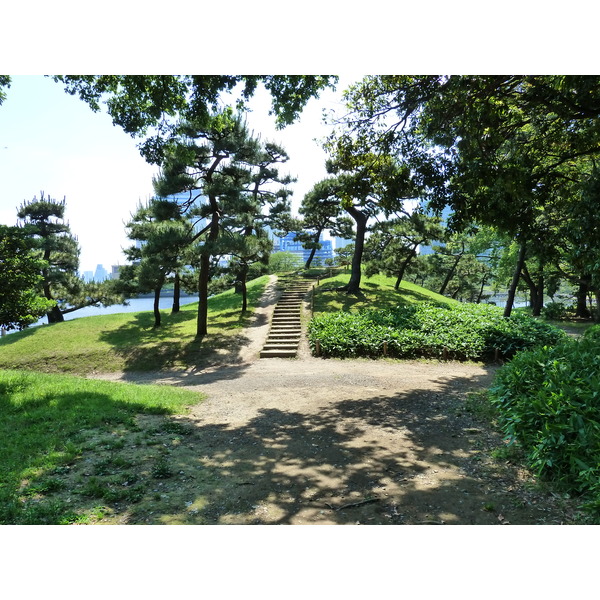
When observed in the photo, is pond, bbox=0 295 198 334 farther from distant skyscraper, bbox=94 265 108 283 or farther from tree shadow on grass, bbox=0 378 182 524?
tree shadow on grass, bbox=0 378 182 524

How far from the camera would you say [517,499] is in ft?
10.7

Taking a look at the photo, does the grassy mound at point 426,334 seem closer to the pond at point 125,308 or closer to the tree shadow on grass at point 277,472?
the tree shadow on grass at point 277,472

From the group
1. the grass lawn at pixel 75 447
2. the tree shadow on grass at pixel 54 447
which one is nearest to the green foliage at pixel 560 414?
the grass lawn at pixel 75 447

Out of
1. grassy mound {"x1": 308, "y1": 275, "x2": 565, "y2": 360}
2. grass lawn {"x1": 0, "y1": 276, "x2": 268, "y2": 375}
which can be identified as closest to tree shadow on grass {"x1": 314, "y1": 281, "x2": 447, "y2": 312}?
grassy mound {"x1": 308, "y1": 275, "x2": 565, "y2": 360}

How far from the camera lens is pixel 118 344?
42.4ft

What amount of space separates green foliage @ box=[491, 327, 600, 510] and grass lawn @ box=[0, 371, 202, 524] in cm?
369

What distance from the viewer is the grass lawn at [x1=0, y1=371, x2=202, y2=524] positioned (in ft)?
10.3

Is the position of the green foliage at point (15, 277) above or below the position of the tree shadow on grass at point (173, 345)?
above

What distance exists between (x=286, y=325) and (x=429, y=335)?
494cm

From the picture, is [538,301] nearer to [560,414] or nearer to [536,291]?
[536,291]

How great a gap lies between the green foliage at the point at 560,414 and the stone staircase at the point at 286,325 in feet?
21.9

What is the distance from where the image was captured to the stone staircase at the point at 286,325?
11320 mm

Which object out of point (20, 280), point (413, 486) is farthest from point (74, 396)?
point (413, 486)

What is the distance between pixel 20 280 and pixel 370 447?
6489mm
